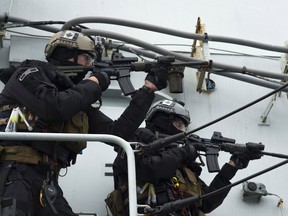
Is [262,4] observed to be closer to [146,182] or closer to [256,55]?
[256,55]

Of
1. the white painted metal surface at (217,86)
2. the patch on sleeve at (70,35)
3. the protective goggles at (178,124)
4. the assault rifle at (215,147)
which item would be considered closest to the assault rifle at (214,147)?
the assault rifle at (215,147)

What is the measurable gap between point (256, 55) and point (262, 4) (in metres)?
0.76

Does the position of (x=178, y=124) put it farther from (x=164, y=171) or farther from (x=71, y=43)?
(x=71, y=43)

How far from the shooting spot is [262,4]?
7152 millimetres

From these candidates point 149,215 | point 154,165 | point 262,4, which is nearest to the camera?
point 149,215

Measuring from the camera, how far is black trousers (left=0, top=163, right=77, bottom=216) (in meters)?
3.98

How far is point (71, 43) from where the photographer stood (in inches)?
186

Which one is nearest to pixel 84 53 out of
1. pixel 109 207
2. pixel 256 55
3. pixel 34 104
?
pixel 34 104

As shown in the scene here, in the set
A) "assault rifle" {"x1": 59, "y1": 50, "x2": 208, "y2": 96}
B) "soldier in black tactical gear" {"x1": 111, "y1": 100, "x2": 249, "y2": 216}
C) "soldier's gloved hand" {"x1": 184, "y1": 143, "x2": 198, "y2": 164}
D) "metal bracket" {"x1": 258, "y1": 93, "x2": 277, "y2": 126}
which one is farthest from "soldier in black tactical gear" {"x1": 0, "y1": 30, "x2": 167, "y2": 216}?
"metal bracket" {"x1": 258, "y1": 93, "x2": 277, "y2": 126}

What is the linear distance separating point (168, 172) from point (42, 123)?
3.20 feet

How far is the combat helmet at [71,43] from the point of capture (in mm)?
4727

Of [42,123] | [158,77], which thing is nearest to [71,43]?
[158,77]

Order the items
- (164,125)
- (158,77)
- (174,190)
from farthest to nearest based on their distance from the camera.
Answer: (164,125) → (174,190) → (158,77)

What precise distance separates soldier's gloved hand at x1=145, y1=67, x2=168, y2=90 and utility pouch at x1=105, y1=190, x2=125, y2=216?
0.82 metres
